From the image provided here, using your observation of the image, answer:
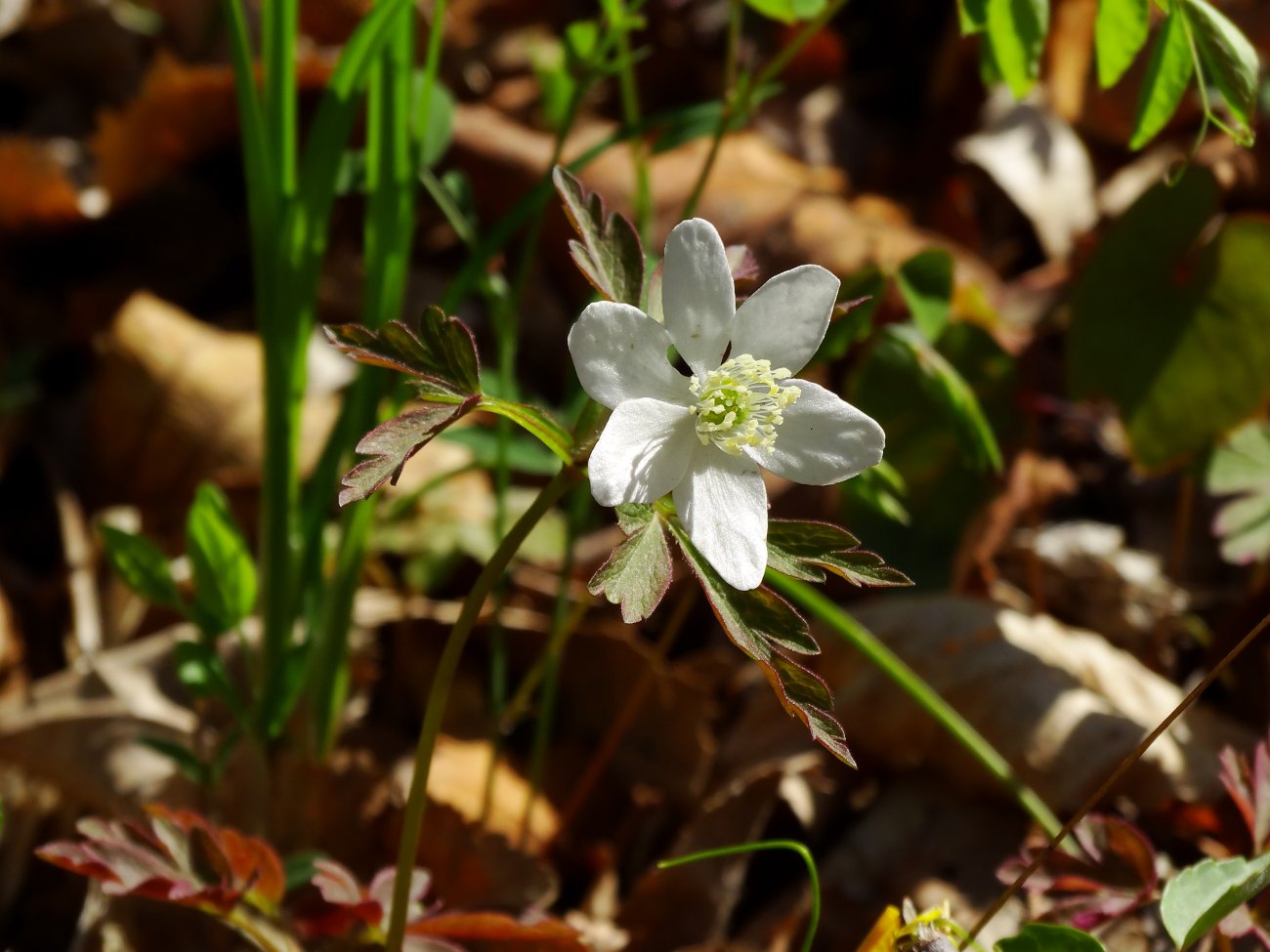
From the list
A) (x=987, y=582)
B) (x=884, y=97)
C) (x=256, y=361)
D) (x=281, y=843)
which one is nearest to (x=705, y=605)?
(x=987, y=582)

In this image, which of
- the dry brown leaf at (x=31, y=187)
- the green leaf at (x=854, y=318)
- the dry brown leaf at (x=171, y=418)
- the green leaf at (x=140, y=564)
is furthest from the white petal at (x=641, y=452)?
the dry brown leaf at (x=31, y=187)

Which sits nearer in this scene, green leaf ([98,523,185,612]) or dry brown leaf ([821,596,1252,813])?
green leaf ([98,523,185,612])

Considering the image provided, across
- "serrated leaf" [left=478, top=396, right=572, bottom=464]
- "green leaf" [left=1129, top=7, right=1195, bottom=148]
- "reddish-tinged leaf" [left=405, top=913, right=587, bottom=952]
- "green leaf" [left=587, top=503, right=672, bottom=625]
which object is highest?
"green leaf" [left=1129, top=7, right=1195, bottom=148]

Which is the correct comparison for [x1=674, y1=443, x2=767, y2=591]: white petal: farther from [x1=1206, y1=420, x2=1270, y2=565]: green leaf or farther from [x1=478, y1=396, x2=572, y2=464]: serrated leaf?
[x1=1206, y1=420, x2=1270, y2=565]: green leaf

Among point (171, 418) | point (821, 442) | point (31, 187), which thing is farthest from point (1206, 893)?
point (31, 187)

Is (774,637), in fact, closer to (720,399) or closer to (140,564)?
(720,399)

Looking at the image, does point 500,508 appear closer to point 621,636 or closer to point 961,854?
point 621,636

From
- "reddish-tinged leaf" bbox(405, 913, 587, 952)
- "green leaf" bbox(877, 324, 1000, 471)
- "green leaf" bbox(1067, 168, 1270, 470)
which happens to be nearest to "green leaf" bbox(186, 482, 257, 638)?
"reddish-tinged leaf" bbox(405, 913, 587, 952)
